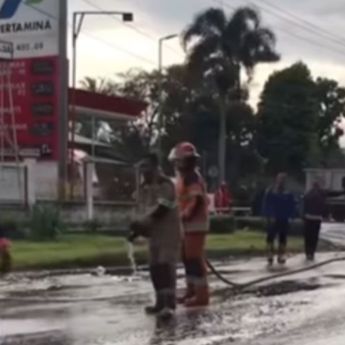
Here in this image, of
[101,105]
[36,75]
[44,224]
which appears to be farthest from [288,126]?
[44,224]

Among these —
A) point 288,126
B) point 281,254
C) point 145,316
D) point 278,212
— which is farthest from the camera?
point 288,126

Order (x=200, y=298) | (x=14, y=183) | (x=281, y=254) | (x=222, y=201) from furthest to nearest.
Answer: (x=222, y=201), (x=14, y=183), (x=281, y=254), (x=200, y=298)

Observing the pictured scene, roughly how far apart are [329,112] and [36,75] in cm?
6322

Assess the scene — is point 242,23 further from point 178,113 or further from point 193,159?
point 193,159

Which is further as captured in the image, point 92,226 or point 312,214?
point 92,226

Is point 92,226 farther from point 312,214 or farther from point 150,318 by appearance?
point 150,318

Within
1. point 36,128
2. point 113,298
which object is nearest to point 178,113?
point 36,128

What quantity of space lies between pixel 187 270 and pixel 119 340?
3275mm

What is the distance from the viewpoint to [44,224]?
92.5 feet

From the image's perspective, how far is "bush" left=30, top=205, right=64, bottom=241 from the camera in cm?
2814

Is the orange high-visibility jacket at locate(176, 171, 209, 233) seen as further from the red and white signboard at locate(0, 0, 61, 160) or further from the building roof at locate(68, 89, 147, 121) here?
the building roof at locate(68, 89, 147, 121)

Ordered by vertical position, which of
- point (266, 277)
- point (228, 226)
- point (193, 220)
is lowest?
point (266, 277)

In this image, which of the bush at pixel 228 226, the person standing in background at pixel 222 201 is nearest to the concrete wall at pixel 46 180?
the bush at pixel 228 226

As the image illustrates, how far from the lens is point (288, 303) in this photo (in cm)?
1539
